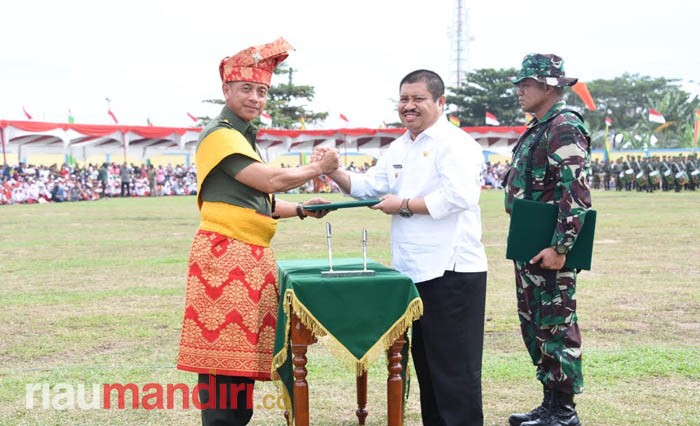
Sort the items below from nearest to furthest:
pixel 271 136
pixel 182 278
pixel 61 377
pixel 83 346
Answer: pixel 61 377
pixel 83 346
pixel 182 278
pixel 271 136

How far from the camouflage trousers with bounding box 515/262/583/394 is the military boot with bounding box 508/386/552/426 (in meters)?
0.17

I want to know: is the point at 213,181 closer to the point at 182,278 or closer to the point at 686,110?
the point at 182,278

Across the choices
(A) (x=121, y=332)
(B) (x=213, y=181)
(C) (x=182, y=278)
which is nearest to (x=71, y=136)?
(C) (x=182, y=278)

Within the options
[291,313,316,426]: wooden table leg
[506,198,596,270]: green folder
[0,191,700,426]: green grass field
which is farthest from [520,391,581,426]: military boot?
[291,313,316,426]: wooden table leg

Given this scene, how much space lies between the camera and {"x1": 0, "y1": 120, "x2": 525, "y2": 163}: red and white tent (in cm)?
3393

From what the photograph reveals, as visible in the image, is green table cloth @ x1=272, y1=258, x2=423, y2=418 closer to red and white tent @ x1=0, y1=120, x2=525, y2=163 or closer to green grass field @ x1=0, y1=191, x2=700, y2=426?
green grass field @ x1=0, y1=191, x2=700, y2=426

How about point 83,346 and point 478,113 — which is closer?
point 83,346

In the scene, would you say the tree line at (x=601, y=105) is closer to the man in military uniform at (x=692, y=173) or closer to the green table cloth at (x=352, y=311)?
the man in military uniform at (x=692, y=173)

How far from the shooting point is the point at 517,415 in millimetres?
4289

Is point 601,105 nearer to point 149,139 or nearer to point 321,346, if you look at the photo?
point 149,139

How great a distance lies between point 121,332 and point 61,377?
4.76 ft

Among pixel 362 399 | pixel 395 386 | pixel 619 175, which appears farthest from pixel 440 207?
pixel 619 175

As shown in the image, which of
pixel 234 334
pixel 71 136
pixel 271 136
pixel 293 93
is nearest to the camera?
pixel 234 334

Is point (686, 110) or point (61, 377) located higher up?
point (686, 110)
